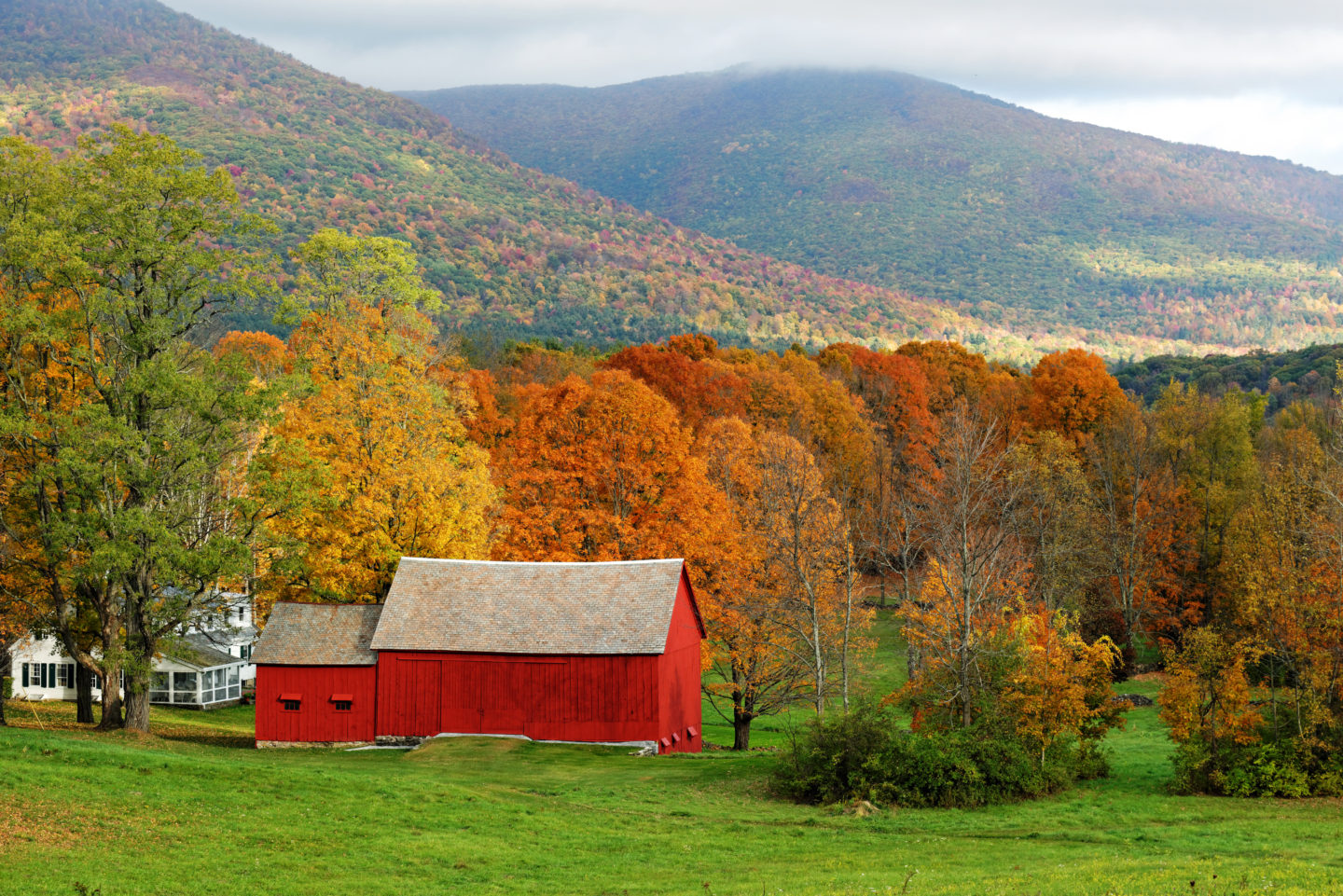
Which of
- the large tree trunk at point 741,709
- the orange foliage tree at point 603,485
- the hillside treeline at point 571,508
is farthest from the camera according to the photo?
the orange foliage tree at point 603,485

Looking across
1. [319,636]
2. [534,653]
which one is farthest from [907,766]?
[319,636]

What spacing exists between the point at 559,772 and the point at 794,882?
43.7ft

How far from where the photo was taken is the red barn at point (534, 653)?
3447cm

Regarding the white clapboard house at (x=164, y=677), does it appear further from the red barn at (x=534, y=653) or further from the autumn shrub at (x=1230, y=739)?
the autumn shrub at (x=1230, y=739)

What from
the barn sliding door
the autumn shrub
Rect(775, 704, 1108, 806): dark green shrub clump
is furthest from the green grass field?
the barn sliding door

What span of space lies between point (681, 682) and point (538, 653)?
524 cm

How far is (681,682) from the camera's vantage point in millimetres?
36781

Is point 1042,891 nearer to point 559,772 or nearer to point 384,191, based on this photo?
point 559,772

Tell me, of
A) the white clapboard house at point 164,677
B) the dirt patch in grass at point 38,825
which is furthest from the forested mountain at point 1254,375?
the dirt patch in grass at point 38,825

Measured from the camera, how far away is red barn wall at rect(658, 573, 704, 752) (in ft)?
115

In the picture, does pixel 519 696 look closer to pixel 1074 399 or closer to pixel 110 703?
pixel 110 703

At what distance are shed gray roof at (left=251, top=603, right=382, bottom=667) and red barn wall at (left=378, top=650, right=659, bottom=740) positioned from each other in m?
1.31

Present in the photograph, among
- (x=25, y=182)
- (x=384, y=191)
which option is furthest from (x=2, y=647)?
(x=384, y=191)

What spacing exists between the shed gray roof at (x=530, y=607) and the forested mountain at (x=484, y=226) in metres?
76.7
